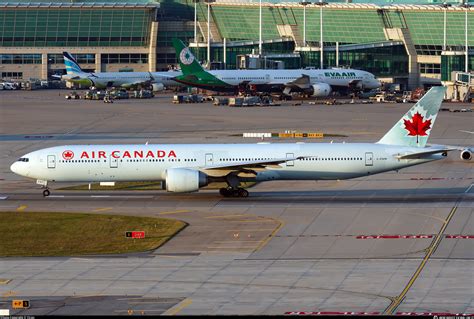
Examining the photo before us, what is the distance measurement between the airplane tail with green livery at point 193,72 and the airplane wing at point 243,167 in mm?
109289

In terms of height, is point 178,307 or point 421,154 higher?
point 421,154

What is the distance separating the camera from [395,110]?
158 m

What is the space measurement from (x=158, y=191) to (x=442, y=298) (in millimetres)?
37190

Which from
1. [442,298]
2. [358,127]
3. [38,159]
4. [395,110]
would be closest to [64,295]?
[442,298]

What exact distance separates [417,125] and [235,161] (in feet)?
40.6

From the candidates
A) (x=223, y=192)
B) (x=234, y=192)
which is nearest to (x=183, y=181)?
(x=223, y=192)

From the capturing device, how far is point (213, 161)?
249 feet

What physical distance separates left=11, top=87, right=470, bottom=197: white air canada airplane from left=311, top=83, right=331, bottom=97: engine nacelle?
342 ft

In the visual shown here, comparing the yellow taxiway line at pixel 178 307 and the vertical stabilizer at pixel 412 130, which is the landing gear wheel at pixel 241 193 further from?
the yellow taxiway line at pixel 178 307

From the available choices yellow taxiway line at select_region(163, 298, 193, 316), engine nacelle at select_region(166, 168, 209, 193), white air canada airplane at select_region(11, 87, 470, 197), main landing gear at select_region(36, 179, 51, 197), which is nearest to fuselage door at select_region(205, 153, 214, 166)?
white air canada airplane at select_region(11, 87, 470, 197)

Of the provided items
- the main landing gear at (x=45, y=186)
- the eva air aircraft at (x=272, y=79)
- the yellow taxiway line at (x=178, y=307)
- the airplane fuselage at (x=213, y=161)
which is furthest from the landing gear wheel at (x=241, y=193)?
the eva air aircraft at (x=272, y=79)

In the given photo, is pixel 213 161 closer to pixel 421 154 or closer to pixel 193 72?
pixel 421 154

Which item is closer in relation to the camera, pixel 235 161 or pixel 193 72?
pixel 235 161

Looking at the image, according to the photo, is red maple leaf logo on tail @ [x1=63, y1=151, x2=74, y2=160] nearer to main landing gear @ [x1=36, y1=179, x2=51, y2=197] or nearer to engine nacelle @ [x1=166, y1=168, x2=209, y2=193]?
main landing gear @ [x1=36, y1=179, x2=51, y2=197]
